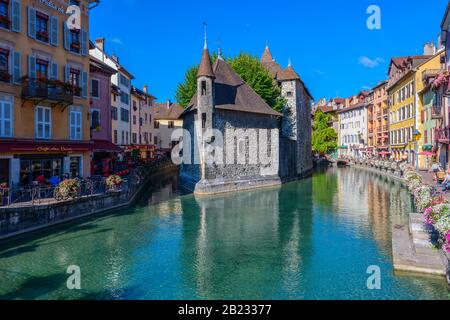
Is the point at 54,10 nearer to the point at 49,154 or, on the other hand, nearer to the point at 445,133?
the point at 49,154

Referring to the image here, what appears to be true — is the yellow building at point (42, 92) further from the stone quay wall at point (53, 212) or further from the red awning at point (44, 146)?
the stone quay wall at point (53, 212)

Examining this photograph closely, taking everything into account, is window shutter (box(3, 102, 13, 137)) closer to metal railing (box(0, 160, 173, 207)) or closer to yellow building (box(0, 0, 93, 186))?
yellow building (box(0, 0, 93, 186))

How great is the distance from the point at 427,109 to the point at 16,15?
40684 millimetres

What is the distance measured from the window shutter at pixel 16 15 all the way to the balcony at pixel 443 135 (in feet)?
106

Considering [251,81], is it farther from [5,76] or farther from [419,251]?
[419,251]

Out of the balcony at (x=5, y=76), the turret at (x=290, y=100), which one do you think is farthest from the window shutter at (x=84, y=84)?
the turret at (x=290, y=100)

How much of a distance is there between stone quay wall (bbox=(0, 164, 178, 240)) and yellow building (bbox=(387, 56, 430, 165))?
36.5m

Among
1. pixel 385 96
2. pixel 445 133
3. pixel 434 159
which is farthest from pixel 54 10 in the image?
pixel 385 96

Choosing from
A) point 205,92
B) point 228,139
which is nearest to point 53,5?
point 205,92

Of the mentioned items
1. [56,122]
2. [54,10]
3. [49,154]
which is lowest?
[49,154]

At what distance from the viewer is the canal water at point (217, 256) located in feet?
32.2

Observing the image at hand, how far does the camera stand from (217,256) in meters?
13.0
